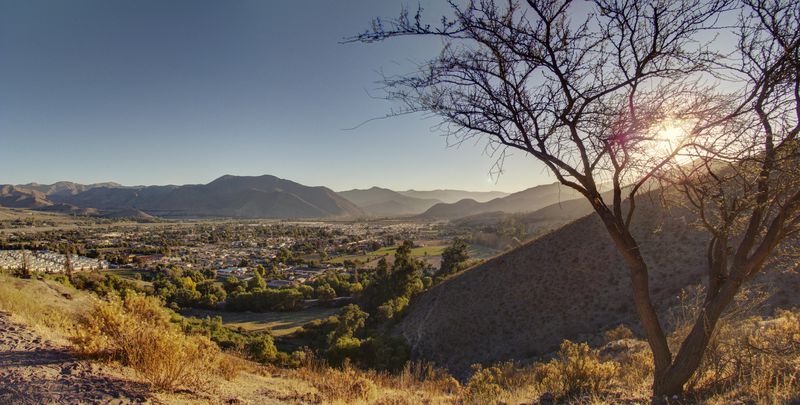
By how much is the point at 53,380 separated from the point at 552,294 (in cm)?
2261

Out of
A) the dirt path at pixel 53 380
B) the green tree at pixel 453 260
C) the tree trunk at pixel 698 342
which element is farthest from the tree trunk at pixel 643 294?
the green tree at pixel 453 260

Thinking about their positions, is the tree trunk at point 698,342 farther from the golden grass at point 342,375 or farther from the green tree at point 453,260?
the green tree at point 453,260

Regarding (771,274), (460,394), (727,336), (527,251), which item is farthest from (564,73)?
(527,251)

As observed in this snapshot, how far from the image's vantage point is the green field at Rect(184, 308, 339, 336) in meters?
34.2

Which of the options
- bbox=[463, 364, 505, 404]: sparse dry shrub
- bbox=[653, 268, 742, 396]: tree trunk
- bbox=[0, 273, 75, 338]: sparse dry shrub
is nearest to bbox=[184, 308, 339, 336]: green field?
bbox=[0, 273, 75, 338]: sparse dry shrub

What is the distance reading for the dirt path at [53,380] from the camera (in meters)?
3.99

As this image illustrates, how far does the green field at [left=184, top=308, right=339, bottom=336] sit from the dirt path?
28.4m

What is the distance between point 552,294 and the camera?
22375 mm

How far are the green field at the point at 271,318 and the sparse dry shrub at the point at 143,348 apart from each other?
28.0 meters

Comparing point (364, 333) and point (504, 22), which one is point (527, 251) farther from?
point (504, 22)

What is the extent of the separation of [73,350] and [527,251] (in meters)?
26.9

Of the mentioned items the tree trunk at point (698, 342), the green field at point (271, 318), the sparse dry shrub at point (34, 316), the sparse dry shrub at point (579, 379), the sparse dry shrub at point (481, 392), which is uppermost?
the tree trunk at point (698, 342)

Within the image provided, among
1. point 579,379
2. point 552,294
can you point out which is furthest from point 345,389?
point 552,294

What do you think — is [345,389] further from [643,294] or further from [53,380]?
[643,294]
